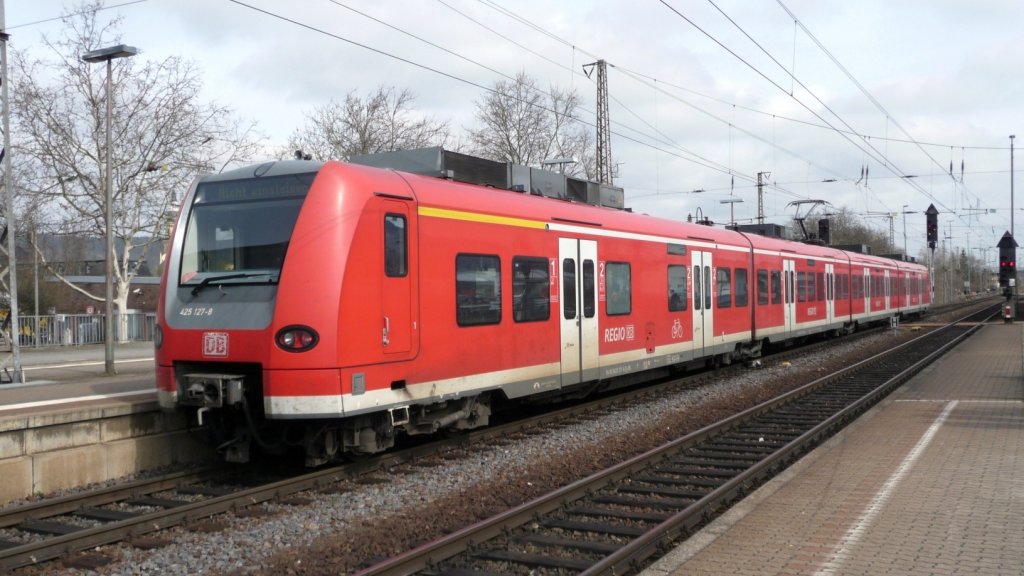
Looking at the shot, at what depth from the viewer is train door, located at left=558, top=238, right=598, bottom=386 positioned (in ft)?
37.0

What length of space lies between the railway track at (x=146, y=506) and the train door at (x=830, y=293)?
18369 millimetres

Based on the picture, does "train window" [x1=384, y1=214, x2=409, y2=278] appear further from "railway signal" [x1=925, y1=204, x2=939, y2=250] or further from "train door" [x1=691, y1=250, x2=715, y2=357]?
"railway signal" [x1=925, y1=204, x2=939, y2=250]

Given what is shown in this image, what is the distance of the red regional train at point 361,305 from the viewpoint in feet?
25.2

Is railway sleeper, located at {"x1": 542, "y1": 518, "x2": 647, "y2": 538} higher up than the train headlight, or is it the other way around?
the train headlight

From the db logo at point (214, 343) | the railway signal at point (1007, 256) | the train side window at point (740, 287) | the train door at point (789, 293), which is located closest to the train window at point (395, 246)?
the db logo at point (214, 343)

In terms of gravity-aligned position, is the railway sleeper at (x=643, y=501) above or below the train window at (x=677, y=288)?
below

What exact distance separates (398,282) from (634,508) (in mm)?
3104

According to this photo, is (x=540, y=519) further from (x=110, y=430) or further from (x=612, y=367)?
(x=612, y=367)

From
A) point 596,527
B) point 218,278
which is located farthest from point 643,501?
point 218,278

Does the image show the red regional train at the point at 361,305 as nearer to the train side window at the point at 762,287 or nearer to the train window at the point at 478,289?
the train window at the point at 478,289

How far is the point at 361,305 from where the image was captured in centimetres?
788

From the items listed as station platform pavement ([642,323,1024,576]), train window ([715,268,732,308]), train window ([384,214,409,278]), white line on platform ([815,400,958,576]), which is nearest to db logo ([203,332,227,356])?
train window ([384,214,409,278])

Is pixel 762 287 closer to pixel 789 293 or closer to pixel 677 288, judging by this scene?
pixel 789 293

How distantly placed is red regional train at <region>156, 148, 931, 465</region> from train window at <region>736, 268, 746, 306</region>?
273 inches
